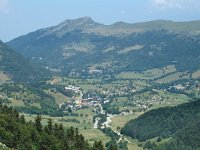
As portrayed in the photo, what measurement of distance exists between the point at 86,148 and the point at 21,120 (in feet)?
61.6

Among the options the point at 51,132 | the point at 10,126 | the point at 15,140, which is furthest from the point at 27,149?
the point at 51,132

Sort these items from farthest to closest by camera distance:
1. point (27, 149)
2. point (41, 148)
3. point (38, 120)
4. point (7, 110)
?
point (7, 110) → point (38, 120) → point (41, 148) → point (27, 149)

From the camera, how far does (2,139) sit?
116 meters

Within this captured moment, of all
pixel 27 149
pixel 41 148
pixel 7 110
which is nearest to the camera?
pixel 27 149

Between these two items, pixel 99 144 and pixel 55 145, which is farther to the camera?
pixel 99 144

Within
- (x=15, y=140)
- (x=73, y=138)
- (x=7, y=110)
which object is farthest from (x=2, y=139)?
(x=7, y=110)

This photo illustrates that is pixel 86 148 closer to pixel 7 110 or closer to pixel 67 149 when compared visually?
pixel 67 149

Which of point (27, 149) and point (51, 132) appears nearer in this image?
point (27, 149)

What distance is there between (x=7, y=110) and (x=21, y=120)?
525 inches

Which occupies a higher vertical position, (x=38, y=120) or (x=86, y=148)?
(x=38, y=120)

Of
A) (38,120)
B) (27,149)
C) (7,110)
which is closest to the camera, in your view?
(27,149)

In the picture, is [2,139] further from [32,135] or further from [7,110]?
[7,110]

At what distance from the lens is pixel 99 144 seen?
135875 millimetres

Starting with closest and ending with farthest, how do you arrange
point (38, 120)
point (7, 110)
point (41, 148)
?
point (41, 148), point (38, 120), point (7, 110)
